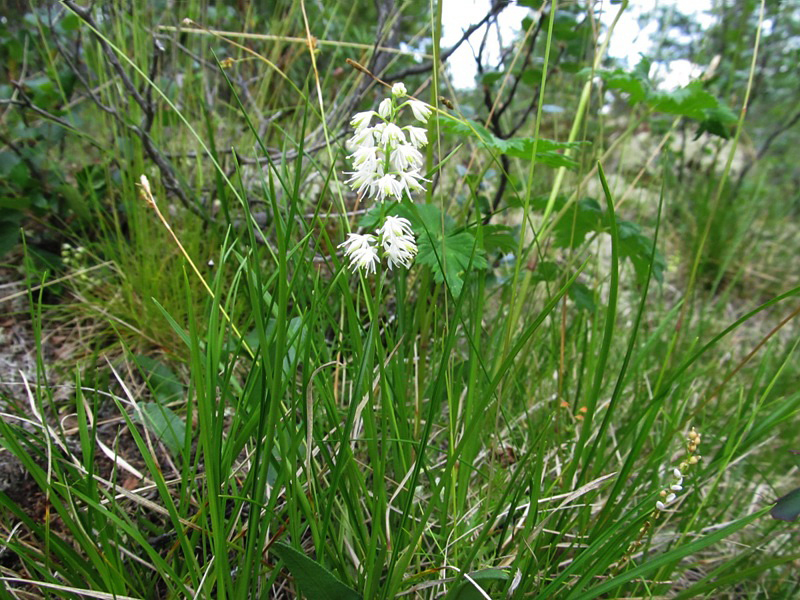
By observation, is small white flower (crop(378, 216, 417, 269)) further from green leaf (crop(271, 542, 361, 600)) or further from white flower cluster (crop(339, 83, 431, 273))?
green leaf (crop(271, 542, 361, 600))

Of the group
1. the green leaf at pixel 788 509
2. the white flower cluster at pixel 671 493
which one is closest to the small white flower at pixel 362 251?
the white flower cluster at pixel 671 493

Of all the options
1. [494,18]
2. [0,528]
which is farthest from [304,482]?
[494,18]

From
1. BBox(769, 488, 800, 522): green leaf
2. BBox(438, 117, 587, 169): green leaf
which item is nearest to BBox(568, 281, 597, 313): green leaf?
BBox(438, 117, 587, 169): green leaf

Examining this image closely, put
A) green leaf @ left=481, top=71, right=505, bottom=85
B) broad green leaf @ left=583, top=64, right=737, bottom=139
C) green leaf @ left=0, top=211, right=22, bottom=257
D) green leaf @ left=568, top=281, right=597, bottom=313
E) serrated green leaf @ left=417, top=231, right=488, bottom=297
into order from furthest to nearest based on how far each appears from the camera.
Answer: green leaf @ left=481, top=71, right=505, bottom=85, green leaf @ left=0, top=211, right=22, bottom=257, green leaf @ left=568, top=281, right=597, bottom=313, broad green leaf @ left=583, top=64, right=737, bottom=139, serrated green leaf @ left=417, top=231, right=488, bottom=297

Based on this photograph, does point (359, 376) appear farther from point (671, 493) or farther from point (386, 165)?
point (671, 493)

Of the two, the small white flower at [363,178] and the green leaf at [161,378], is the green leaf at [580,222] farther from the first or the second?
the green leaf at [161,378]

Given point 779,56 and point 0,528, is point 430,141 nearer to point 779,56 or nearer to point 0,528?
point 0,528

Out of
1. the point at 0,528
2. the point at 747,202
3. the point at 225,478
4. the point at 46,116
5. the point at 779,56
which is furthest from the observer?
the point at 779,56

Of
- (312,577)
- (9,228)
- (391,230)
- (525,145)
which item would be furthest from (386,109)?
(9,228)
